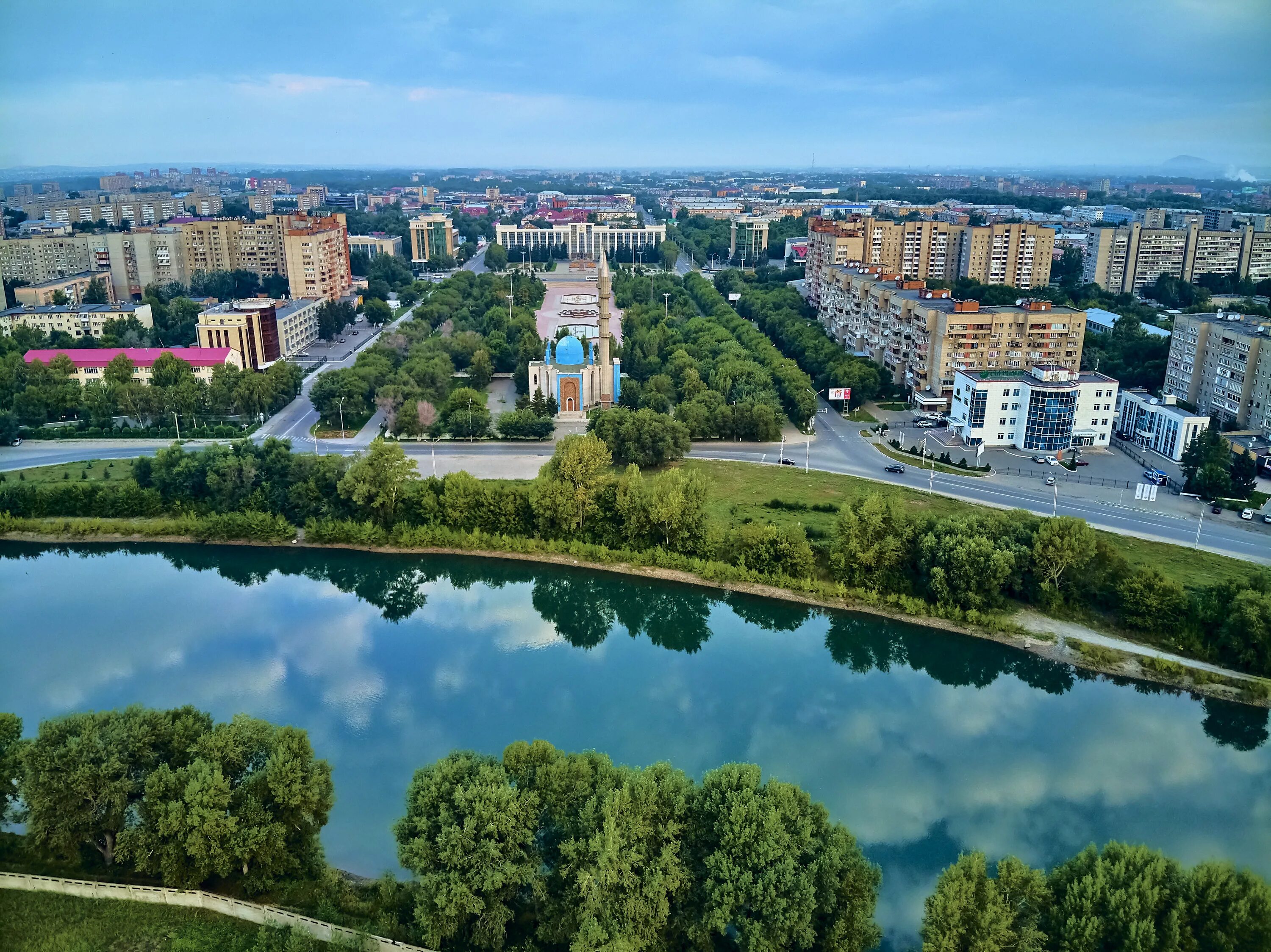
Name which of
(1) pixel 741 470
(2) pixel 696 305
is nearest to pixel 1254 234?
(2) pixel 696 305

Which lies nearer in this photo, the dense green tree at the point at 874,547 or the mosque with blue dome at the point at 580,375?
the dense green tree at the point at 874,547

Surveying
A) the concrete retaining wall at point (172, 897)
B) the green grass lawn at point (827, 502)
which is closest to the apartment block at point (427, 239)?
the green grass lawn at point (827, 502)

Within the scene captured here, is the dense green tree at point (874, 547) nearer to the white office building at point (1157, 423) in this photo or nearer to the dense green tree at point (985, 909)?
the dense green tree at point (985, 909)

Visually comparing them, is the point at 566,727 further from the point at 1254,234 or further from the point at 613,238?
the point at 613,238

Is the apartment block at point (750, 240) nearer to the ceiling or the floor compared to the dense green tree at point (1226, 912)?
nearer to the ceiling

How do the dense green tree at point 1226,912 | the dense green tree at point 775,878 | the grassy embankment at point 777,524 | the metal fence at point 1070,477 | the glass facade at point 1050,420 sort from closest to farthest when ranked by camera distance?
the dense green tree at point 1226,912 < the dense green tree at point 775,878 < the grassy embankment at point 777,524 < the metal fence at point 1070,477 < the glass facade at point 1050,420

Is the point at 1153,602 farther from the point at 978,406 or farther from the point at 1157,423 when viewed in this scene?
the point at 1157,423

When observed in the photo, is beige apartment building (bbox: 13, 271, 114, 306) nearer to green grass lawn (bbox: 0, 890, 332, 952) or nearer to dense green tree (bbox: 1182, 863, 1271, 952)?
green grass lawn (bbox: 0, 890, 332, 952)
